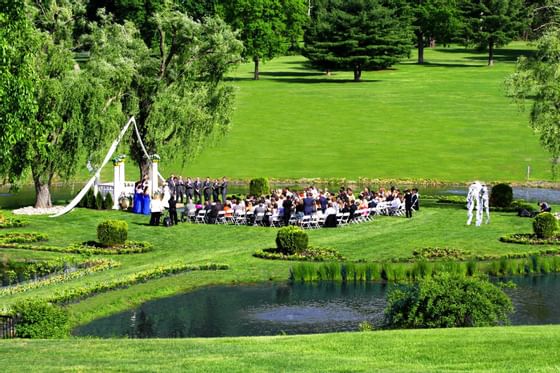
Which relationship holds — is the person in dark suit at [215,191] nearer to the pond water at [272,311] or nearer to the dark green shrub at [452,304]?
the pond water at [272,311]

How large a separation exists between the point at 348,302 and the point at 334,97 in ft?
258

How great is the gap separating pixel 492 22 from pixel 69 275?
11526 centimetres

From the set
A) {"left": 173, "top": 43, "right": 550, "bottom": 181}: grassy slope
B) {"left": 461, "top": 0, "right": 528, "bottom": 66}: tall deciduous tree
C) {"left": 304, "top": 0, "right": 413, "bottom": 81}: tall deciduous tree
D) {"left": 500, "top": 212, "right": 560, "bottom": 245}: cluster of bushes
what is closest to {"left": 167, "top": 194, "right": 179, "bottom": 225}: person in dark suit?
{"left": 173, "top": 43, "right": 550, "bottom": 181}: grassy slope

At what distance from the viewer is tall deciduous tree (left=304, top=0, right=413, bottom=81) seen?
12544cm

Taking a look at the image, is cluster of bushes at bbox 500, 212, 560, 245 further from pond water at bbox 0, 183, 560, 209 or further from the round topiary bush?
pond water at bbox 0, 183, 560, 209

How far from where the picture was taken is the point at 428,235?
44969 millimetres

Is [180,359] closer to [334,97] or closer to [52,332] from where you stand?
[52,332]

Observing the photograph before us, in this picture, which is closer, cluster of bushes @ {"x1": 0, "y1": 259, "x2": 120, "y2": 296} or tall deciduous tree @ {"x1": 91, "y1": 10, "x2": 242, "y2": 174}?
cluster of bushes @ {"x1": 0, "y1": 259, "x2": 120, "y2": 296}

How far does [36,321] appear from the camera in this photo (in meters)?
24.2

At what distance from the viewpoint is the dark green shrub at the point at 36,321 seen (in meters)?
24.0

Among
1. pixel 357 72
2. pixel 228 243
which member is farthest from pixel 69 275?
pixel 357 72

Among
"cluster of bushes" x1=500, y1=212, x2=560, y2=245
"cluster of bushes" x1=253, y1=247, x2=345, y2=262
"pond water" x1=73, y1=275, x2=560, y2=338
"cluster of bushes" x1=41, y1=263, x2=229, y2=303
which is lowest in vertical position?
"pond water" x1=73, y1=275, x2=560, y2=338

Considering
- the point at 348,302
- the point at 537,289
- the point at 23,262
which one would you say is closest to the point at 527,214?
the point at 537,289

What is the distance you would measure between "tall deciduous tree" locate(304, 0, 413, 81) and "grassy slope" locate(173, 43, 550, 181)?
2.36 m
